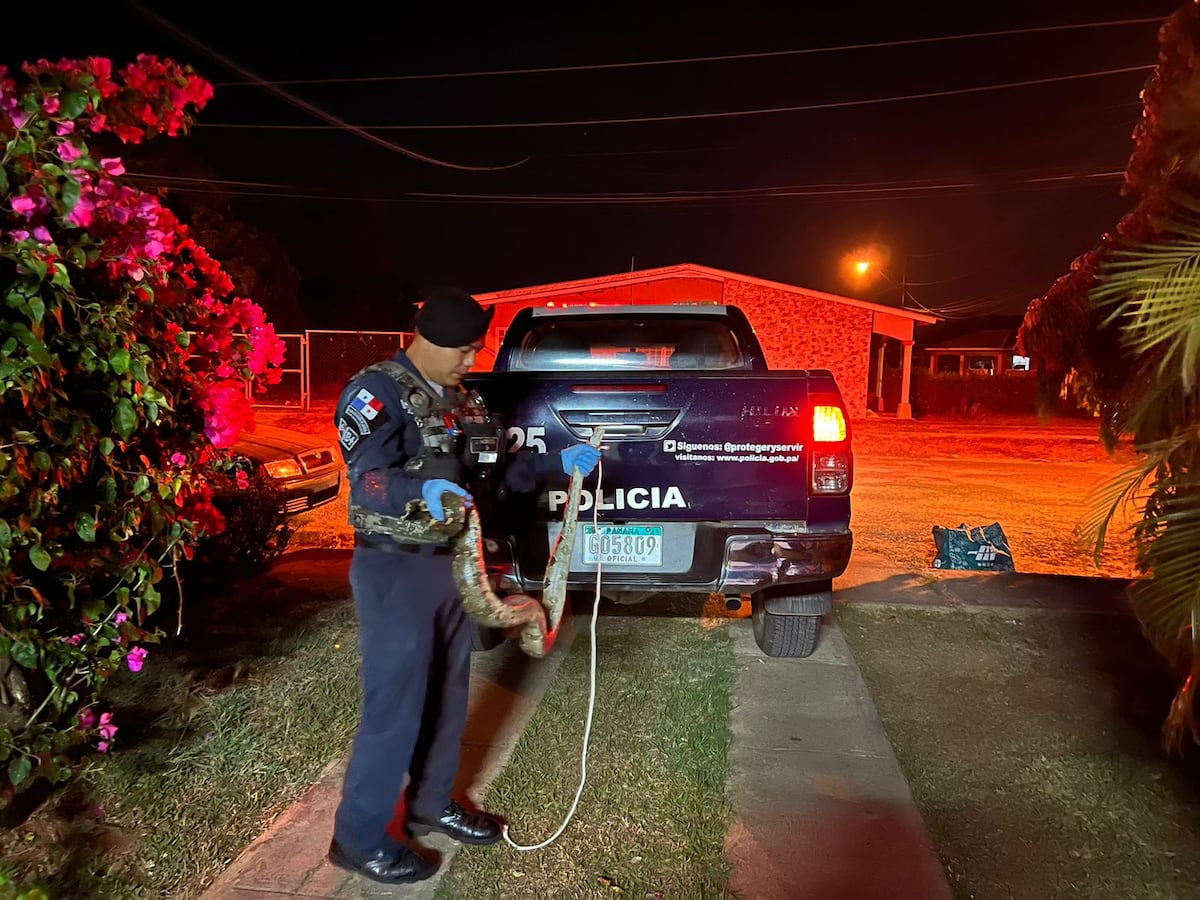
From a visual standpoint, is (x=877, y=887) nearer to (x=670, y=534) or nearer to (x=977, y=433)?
(x=670, y=534)

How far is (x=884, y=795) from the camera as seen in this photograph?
312 cm

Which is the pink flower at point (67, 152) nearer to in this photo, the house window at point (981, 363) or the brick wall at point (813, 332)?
the brick wall at point (813, 332)

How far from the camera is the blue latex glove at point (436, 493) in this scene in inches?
90.0

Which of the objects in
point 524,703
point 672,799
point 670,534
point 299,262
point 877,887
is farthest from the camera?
point 299,262

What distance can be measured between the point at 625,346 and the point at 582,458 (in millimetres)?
2662

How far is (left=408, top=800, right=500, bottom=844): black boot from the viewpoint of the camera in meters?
2.78

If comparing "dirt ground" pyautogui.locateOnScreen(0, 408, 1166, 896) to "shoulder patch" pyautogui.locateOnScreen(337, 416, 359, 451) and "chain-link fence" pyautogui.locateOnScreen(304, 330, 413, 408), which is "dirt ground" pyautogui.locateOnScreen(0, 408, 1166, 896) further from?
"chain-link fence" pyautogui.locateOnScreen(304, 330, 413, 408)

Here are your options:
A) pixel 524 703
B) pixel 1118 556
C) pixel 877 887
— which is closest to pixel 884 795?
pixel 877 887

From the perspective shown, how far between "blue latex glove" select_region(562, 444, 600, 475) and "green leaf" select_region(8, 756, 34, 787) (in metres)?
1.84

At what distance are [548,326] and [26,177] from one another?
9.96 feet

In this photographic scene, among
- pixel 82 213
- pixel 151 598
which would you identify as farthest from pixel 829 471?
pixel 82 213

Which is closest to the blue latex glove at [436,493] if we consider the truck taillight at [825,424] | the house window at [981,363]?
the truck taillight at [825,424]

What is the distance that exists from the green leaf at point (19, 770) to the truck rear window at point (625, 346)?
2.82 m

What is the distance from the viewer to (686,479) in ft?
12.0
